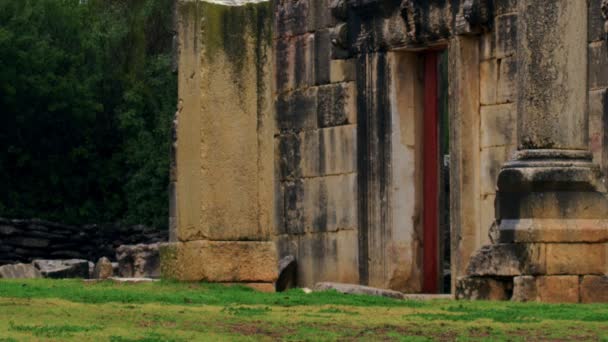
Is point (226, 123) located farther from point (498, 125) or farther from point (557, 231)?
point (498, 125)

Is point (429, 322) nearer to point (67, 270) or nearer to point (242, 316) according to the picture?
point (242, 316)

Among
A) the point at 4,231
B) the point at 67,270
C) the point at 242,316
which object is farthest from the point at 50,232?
the point at 242,316

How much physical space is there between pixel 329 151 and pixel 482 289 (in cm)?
655

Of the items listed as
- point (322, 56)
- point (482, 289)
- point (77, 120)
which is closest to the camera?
point (482, 289)

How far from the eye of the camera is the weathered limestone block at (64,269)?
2127cm

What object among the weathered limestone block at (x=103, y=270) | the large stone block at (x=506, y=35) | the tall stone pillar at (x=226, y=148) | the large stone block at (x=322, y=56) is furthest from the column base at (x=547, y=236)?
the large stone block at (x=322, y=56)

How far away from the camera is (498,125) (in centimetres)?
1902

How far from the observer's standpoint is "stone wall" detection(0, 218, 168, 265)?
98.9ft

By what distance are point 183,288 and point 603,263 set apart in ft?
13.0

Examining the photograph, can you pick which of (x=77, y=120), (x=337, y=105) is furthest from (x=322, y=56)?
(x=77, y=120)

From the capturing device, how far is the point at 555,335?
11.1 meters

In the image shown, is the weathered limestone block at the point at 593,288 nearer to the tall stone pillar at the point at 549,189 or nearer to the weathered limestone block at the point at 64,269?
the tall stone pillar at the point at 549,189

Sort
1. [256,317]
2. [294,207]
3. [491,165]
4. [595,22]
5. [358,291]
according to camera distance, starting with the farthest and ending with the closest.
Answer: [294,207] → [491,165] → [595,22] → [358,291] → [256,317]

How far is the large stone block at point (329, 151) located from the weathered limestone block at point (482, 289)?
5636mm
